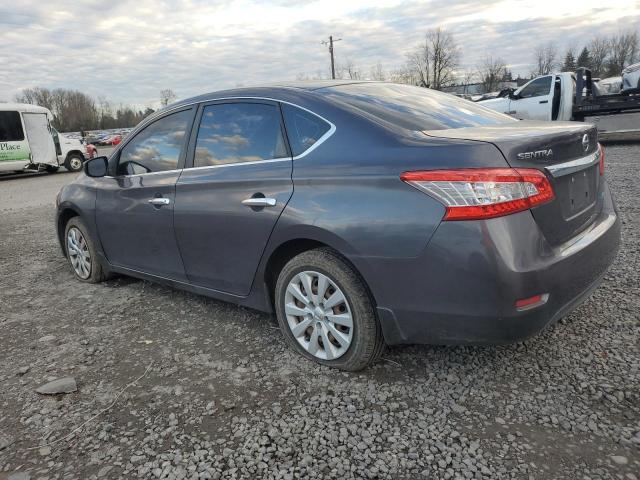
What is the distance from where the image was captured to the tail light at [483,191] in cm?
220

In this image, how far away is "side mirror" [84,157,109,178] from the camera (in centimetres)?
425

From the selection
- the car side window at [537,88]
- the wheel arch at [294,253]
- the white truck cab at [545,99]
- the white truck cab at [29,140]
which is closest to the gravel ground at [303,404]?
the wheel arch at [294,253]

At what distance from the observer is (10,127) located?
1833 cm

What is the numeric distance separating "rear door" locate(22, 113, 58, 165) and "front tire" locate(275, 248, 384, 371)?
19508 mm

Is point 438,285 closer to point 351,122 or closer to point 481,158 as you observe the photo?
point 481,158

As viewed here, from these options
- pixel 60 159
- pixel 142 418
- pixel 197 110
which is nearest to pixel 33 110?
pixel 60 159

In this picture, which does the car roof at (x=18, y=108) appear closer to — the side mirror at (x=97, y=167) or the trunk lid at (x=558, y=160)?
the side mirror at (x=97, y=167)

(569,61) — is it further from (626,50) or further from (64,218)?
(64,218)

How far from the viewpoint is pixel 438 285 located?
2.32 meters

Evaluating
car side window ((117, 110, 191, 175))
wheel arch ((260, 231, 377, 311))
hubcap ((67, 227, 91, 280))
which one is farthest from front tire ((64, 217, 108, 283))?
wheel arch ((260, 231, 377, 311))

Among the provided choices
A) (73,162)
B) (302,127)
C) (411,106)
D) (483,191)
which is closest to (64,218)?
(302,127)

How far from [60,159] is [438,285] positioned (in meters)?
21.2

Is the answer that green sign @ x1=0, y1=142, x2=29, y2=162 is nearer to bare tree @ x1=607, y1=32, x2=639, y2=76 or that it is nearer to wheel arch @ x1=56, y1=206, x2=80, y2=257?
wheel arch @ x1=56, y1=206, x2=80, y2=257

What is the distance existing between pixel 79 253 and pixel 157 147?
1688mm
